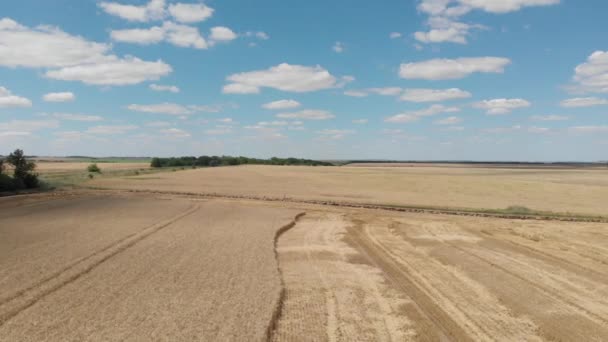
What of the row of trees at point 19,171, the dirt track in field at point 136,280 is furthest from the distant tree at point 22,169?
the dirt track in field at point 136,280

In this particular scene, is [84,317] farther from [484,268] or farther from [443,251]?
[443,251]

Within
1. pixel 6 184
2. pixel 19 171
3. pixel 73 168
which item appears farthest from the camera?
pixel 73 168

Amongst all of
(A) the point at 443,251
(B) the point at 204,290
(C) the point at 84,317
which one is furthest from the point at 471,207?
(C) the point at 84,317

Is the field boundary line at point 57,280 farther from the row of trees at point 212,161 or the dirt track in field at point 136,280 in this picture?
the row of trees at point 212,161

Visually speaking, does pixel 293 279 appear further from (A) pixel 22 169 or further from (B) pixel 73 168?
(B) pixel 73 168

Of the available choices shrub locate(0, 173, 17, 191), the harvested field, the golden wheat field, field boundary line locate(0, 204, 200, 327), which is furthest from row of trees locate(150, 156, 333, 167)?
field boundary line locate(0, 204, 200, 327)

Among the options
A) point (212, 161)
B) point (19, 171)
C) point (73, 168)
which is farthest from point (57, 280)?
point (212, 161)

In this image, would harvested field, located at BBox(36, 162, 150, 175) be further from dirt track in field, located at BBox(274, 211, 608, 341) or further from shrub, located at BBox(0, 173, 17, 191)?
dirt track in field, located at BBox(274, 211, 608, 341)
